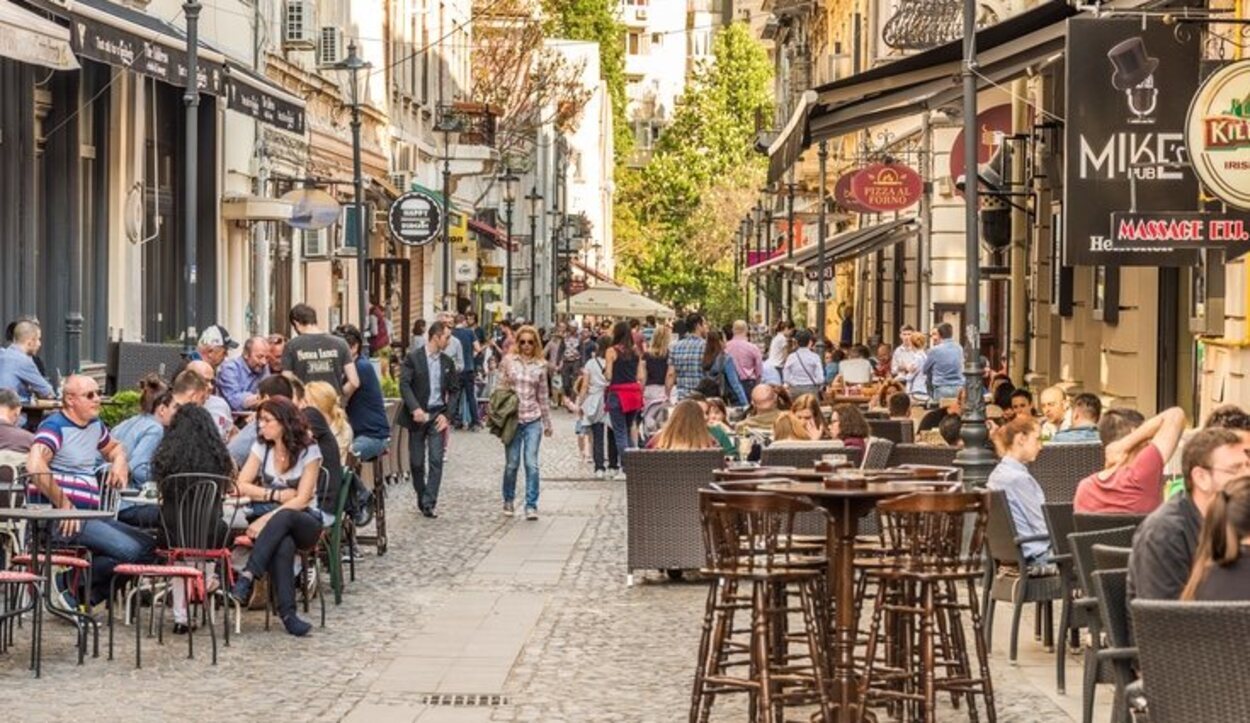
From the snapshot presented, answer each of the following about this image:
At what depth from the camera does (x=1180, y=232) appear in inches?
706

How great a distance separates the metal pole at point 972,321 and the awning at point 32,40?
264 inches

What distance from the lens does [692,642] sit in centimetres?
1543

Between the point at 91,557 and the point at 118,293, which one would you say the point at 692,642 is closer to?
the point at 91,557

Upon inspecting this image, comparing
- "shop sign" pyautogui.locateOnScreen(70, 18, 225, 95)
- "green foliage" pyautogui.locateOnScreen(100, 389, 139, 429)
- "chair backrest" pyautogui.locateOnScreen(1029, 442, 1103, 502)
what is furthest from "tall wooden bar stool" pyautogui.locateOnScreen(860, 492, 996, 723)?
"shop sign" pyautogui.locateOnScreen(70, 18, 225, 95)

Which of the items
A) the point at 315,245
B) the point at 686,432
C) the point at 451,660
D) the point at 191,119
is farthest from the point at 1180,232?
the point at 315,245

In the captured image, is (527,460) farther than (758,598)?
Yes

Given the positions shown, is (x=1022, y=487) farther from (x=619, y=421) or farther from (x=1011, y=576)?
(x=619, y=421)

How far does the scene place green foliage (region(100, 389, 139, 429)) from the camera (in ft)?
66.8

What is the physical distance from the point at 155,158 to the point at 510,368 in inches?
265

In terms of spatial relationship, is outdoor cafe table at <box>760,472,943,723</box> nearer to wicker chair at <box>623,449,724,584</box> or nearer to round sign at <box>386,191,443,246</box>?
wicker chair at <box>623,449,724,584</box>

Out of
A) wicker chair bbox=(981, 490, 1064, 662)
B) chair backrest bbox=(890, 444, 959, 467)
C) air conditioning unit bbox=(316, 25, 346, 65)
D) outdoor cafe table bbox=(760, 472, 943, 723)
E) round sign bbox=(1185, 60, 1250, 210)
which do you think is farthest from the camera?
air conditioning unit bbox=(316, 25, 346, 65)

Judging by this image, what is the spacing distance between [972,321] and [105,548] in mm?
8156

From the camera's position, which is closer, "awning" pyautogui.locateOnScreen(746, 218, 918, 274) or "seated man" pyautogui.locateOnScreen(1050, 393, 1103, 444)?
"seated man" pyautogui.locateOnScreen(1050, 393, 1103, 444)

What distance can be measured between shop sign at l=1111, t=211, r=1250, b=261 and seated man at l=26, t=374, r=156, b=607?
6998 millimetres
